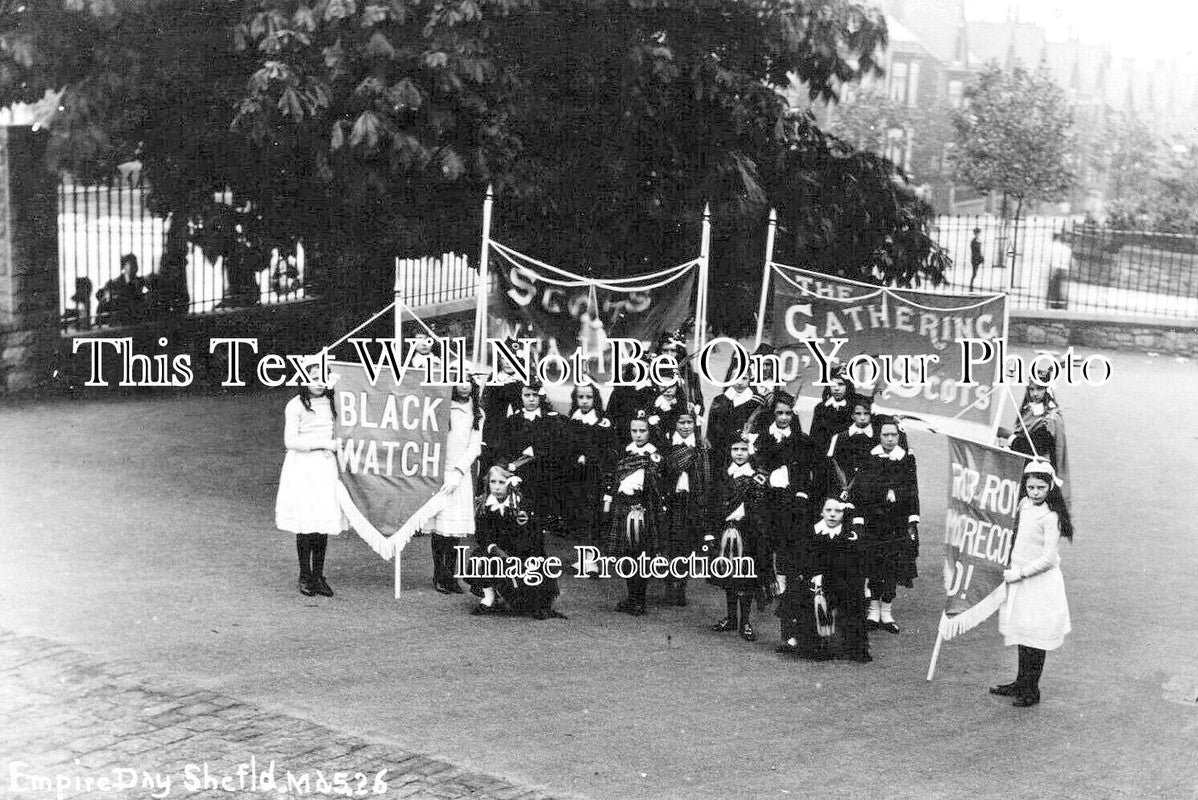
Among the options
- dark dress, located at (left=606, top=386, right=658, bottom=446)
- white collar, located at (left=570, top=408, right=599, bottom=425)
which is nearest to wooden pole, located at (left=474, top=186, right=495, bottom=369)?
white collar, located at (left=570, top=408, right=599, bottom=425)

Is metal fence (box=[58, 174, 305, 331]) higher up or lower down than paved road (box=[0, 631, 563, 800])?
higher up

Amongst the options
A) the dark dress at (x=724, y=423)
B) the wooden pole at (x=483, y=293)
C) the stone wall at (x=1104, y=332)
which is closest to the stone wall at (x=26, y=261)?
the wooden pole at (x=483, y=293)

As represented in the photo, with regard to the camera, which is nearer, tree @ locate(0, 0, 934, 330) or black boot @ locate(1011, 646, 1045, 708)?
black boot @ locate(1011, 646, 1045, 708)

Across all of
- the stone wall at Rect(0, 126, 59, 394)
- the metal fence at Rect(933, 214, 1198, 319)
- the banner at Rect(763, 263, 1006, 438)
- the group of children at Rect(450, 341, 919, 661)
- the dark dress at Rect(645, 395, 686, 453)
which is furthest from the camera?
the metal fence at Rect(933, 214, 1198, 319)

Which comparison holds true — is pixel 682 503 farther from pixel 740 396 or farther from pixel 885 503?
pixel 740 396

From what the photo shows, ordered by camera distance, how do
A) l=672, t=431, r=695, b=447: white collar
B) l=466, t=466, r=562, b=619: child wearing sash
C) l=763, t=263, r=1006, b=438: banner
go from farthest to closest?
l=763, t=263, r=1006, b=438: banner
l=672, t=431, r=695, b=447: white collar
l=466, t=466, r=562, b=619: child wearing sash

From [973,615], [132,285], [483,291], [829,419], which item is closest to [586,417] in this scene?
[483,291]

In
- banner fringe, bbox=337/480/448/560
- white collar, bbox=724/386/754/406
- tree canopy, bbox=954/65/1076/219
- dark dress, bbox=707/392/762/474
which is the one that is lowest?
banner fringe, bbox=337/480/448/560

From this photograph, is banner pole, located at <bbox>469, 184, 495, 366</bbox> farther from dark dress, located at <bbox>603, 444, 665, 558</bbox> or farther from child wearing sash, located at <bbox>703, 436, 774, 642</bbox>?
child wearing sash, located at <bbox>703, 436, 774, 642</bbox>

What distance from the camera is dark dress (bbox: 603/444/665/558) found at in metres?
11.7

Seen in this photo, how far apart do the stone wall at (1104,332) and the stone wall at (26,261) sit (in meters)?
16.6

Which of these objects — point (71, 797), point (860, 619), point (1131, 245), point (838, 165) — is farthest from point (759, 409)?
point (1131, 245)

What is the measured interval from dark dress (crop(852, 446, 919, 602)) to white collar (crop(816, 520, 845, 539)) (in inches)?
21.1

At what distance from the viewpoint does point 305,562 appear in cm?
1178
